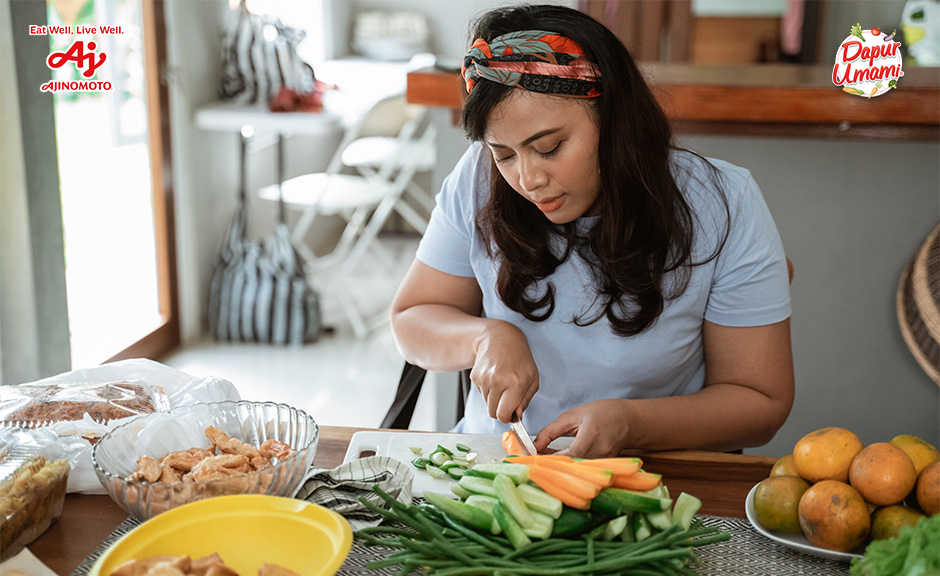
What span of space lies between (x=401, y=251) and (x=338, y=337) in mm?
1565

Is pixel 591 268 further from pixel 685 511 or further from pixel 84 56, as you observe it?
pixel 84 56

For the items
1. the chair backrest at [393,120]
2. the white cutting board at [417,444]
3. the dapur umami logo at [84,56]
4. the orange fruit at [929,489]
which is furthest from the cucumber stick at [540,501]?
the chair backrest at [393,120]

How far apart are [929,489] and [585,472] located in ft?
1.04

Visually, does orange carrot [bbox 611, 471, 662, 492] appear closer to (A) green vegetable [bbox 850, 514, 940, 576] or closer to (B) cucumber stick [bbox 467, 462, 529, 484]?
(B) cucumber stick [bbox 467, 462, 529, 484]

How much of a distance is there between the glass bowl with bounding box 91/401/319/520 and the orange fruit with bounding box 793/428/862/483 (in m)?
0.51

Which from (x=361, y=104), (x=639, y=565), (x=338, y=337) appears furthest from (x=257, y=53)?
(x=639, y=565)

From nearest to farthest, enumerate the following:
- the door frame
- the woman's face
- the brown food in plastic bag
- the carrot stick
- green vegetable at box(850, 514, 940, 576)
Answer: green vegetable at box(850, 514, 940, 576), the carrot stick, the brown food in plastic bag, the woman's face, the door frame

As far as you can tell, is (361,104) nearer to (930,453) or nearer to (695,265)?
(695,265)

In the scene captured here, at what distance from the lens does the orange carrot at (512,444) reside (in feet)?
3.14

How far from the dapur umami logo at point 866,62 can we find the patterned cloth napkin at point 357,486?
2.32 ft

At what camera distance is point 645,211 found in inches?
46.8

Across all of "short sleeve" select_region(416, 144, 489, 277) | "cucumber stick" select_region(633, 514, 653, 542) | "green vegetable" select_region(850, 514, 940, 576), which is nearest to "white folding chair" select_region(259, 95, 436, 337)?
"short sleeve" select_region(416, 144, 489, 277)

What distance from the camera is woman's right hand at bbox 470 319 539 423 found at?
39.6 inches

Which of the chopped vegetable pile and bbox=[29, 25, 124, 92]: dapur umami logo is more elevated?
bbox=[29, 25, 124, 92]: dapur umami logo
